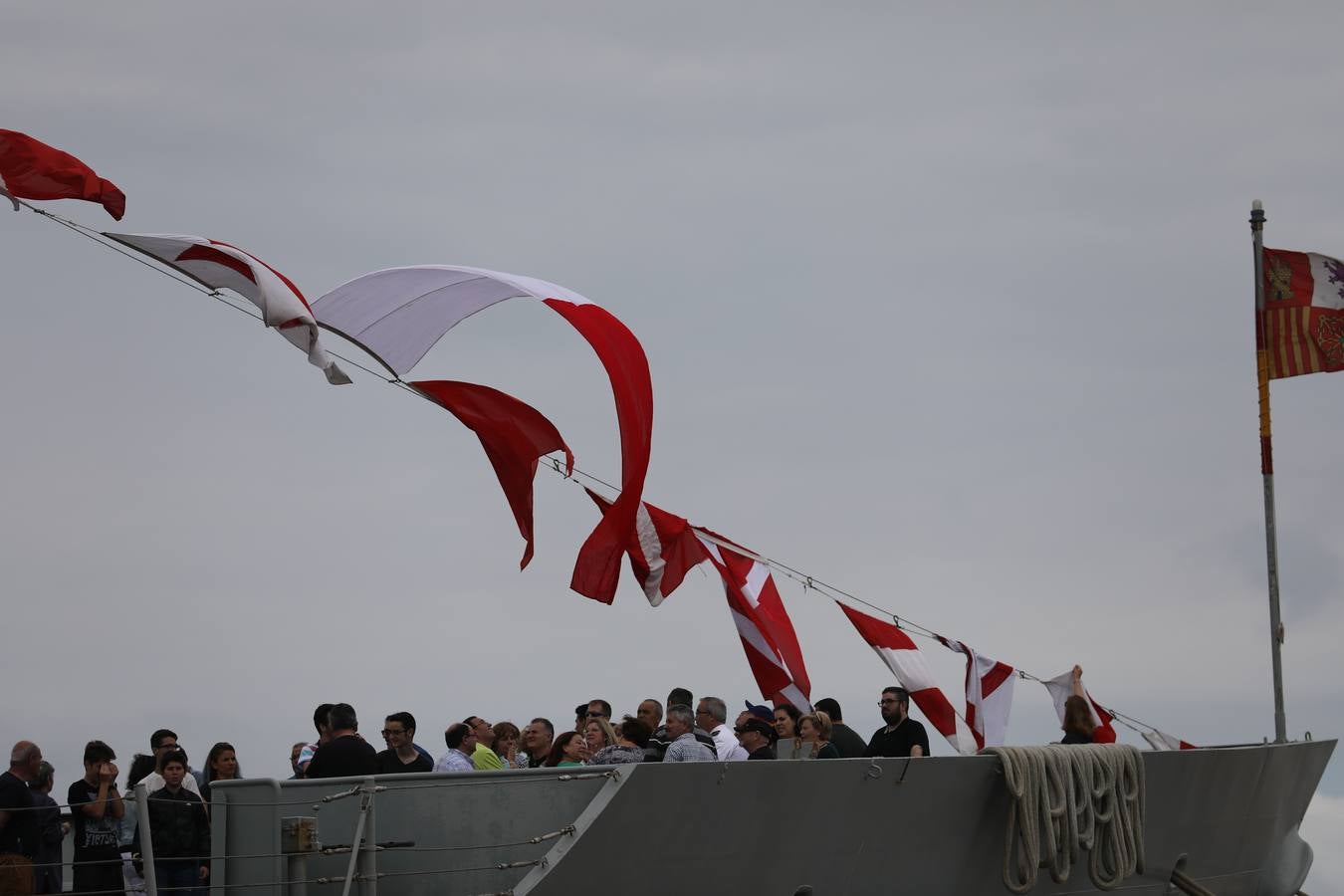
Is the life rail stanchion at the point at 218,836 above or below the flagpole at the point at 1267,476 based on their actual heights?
below

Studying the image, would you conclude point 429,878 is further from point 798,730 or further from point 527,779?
point 798,730

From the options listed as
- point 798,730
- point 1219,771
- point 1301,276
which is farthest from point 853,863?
point 1301,276

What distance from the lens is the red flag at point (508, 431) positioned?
12555mm

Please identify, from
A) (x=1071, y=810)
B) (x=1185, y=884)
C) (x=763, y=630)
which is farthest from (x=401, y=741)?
(x=1185, y=884)

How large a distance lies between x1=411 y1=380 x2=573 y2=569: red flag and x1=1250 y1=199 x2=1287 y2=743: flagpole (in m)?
6.77

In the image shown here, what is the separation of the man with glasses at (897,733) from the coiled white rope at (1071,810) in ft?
1.89

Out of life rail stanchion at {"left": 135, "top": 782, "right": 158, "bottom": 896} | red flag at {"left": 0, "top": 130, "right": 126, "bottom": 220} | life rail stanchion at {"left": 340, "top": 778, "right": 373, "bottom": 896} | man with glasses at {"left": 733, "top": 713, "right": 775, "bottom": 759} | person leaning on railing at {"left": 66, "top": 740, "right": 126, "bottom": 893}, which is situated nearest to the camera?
life rail stanchion at {"left": 135, "top": 782, "right": 158, "bottom": 896}

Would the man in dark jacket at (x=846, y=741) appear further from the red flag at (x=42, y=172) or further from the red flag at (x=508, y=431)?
the red flag at (x=42, y=172)

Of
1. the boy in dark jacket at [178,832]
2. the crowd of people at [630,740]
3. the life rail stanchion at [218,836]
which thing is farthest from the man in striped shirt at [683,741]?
the boy in dark jacket at [178,832]

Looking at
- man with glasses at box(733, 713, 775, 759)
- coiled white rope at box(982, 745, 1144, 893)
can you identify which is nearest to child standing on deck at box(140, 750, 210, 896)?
man with glasses at box(733, 713, 775, 759)

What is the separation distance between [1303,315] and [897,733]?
6.21m

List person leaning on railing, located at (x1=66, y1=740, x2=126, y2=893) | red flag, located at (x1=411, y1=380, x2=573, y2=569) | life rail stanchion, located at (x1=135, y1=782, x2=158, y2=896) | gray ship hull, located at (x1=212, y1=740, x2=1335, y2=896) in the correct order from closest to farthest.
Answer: life rail stanchion, located at (x1=135, y1=782, x2=158, y2=896)
gray ship hull, located at (x1=212, y1=740, x2=1335, y2=896)
person leaning on railing, located at (x1=66, y1=740, x2=126, y2=893)
red flag, located at (x1=411, y1=380, x2=573, y2=569)

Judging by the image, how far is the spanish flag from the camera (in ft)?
52.4

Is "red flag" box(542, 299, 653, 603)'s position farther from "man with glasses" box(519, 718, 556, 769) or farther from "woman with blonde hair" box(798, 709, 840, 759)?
"woman with blonde hair" box(798, 709, 840, 759)
